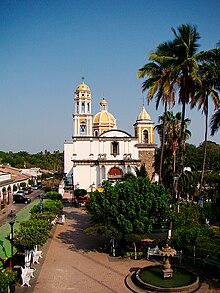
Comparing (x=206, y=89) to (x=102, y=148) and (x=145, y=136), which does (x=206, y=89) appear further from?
(x=145, y=136)

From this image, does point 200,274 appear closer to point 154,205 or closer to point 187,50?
point 154,205

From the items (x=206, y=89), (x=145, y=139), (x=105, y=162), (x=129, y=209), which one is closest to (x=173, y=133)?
(x=206, y=89)

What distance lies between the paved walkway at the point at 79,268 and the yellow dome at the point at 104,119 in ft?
120

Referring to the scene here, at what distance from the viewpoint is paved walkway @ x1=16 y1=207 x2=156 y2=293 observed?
12.6 metres

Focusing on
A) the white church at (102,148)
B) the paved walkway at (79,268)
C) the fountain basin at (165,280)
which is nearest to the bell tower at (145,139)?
the white church at (102,148)

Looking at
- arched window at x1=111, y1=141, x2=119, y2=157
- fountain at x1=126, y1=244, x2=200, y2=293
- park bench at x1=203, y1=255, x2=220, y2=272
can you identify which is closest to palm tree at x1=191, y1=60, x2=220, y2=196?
park bench at x1=203, y1=255, x2=220, y2=272

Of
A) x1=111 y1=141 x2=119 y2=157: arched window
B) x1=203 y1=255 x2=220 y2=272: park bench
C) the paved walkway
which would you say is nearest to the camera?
the paved walkway

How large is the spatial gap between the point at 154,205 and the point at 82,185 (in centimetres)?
3414

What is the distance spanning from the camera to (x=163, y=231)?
2177 centimetres

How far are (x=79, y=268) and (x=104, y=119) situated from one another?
43304mm

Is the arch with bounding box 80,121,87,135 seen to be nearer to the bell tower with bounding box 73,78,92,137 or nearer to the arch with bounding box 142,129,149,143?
the bell tower with bounding box 73,78,92,137

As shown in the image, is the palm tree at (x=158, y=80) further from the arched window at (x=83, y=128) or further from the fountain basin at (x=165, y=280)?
the arched window at (x=83, y=128)

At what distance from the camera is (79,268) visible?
15.0 meters

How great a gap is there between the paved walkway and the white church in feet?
92.7
